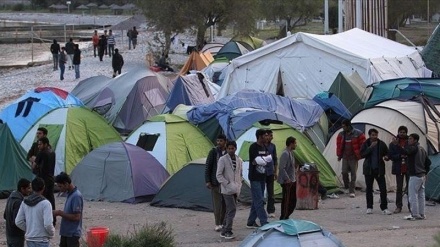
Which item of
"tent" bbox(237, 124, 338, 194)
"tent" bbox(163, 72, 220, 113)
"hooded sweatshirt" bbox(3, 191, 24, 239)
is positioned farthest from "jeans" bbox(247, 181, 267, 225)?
"tent" bbox(163, 72, 220, 113)

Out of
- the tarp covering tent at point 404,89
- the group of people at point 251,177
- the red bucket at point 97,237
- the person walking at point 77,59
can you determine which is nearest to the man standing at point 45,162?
the group of people at point 251,177

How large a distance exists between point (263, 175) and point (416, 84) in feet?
26.1

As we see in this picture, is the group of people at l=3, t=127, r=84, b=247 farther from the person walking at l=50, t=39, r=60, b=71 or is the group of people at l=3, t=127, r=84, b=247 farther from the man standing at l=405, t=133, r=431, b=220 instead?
the person walking at l=50, t=39, r=60, b=71

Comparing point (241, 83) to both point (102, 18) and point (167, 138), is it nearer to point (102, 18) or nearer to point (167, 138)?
point (167, 138)

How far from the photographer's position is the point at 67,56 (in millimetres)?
42562

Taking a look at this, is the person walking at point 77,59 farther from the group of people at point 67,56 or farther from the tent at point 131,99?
the tent at point 131,99

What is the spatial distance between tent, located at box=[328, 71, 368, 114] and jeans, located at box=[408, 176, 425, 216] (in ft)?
26.8

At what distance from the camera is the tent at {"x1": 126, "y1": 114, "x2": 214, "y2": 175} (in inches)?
743

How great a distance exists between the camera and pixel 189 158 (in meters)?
19.0

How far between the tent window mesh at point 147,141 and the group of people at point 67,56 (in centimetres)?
1987

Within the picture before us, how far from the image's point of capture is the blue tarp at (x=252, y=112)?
19.2 metres

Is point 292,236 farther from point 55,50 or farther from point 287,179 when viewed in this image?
point 55,50

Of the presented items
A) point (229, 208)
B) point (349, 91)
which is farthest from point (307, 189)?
point (349, 91)

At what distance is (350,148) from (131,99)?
30.8 feet
